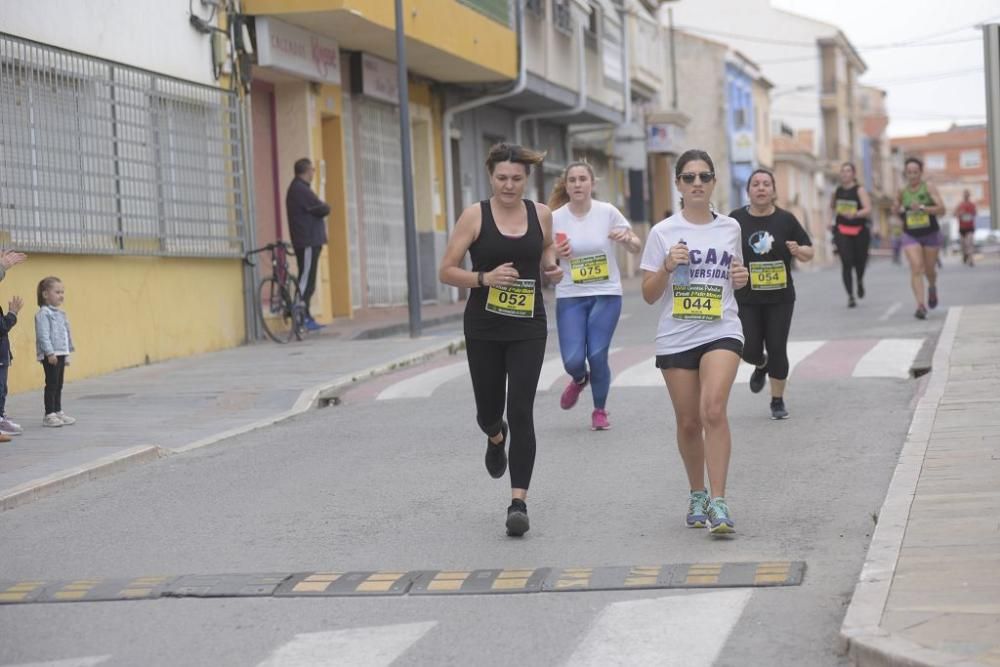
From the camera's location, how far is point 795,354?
1573 cm

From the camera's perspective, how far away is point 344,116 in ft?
83.3

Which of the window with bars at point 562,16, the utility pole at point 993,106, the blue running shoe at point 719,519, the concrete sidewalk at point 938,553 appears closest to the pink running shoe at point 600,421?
the concrete sidewalk at point 938,553

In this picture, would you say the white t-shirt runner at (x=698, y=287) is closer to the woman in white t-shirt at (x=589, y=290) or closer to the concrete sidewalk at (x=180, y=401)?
the woman in white t-shirt at (x=589, y=290)

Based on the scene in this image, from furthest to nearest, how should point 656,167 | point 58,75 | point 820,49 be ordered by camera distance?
point 820,49 < point 656,167 < point 58,75

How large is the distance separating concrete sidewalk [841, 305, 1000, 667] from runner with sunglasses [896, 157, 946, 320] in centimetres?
800

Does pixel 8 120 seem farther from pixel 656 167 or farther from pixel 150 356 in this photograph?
pixel 656 167

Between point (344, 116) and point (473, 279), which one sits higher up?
point (344, 116)

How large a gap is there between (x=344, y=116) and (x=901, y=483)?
1811 cm

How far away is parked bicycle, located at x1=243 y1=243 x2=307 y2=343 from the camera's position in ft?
66.0

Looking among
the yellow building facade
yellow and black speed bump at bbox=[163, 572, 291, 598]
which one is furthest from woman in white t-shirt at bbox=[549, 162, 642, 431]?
the yellow building facade

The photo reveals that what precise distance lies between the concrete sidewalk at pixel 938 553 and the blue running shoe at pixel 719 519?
65 centimetres

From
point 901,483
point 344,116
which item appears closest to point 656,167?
point 344,116

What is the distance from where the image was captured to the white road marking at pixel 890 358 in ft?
45.6

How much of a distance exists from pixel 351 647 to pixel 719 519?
2169mm
